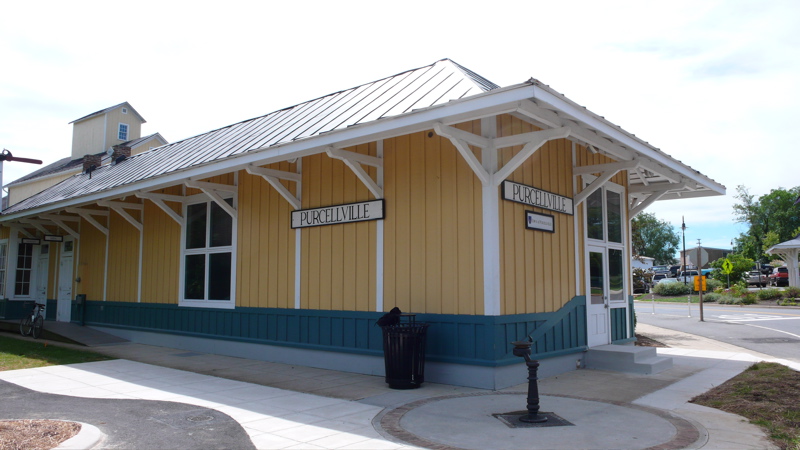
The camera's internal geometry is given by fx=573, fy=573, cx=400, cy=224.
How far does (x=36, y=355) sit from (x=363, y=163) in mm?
7238

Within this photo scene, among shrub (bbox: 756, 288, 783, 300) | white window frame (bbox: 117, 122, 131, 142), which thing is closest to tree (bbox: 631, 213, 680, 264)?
shrub (bbox: 756, 288, 783, 300)

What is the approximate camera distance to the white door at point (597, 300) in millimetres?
9680

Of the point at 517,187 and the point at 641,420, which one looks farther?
the point at 517,187

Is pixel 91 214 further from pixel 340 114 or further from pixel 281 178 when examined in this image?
pixel 340 114

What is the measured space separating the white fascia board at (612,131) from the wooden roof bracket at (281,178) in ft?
16.6

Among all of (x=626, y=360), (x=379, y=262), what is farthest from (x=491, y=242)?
(x=626, y=360)

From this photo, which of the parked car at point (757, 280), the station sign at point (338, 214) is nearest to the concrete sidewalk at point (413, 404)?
the station sign at point (338, 214)

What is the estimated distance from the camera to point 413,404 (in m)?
6.53

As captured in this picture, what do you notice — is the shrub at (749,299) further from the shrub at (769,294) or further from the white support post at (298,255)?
the white support post at (298,255)

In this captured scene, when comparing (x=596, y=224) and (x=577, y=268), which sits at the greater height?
(x=596, y=224)

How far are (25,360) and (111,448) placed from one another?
21.0ft

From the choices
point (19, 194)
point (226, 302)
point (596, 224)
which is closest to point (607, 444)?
point (596, 224)

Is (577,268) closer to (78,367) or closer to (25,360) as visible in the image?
(78,367)

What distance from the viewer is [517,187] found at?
8.08 metres
